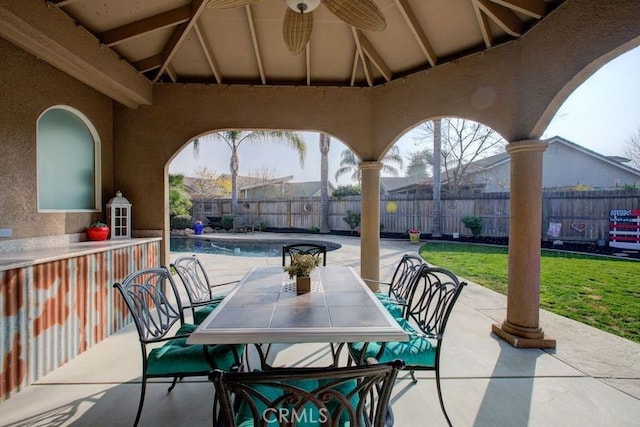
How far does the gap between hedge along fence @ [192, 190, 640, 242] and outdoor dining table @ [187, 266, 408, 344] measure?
33.8ft

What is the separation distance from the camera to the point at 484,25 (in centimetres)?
328

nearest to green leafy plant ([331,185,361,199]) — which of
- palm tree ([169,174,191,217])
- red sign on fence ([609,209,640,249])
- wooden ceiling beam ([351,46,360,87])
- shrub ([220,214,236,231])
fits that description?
shrub ([220,214,236,231])

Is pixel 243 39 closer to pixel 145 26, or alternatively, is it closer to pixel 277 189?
pixel 145 26

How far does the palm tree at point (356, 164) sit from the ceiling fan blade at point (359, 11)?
15.4m

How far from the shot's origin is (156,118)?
4.64m

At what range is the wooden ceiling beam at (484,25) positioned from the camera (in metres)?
3.21

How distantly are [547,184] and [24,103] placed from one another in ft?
62.7

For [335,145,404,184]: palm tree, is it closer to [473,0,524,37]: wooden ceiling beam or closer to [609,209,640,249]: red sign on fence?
[609,209,640,249]: red sign on fence

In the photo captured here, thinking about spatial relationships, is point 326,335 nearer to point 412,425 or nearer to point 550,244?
point 412,425

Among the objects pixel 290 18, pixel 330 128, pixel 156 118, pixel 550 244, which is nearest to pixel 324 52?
pixel 330 128

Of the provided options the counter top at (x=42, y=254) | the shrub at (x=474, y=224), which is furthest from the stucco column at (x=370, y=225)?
the shrub at (x=474, y=224)

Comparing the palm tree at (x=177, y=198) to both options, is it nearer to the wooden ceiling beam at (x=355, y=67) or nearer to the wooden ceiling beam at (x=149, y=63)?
the wooden ceiling beam at (x=149, y=63)

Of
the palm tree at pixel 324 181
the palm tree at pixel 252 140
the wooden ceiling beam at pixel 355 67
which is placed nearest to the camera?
the wooden ceiling beam at pixel 355 67

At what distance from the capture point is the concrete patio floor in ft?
7.16
